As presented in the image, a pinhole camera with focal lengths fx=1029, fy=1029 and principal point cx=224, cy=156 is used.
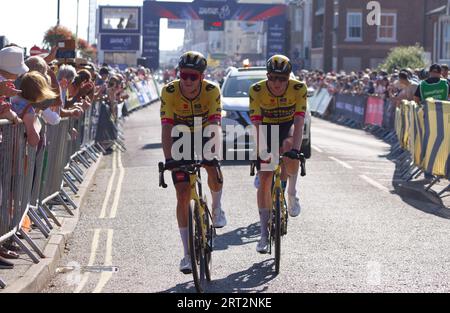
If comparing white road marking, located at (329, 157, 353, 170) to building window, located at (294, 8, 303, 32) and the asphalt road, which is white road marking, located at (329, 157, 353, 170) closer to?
the asphalt road

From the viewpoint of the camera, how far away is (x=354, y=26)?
68812 mm

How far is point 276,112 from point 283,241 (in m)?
1.76

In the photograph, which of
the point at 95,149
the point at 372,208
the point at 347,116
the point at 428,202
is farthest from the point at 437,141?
the point at 347,116

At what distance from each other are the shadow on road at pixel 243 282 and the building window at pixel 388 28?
60986 millimetres

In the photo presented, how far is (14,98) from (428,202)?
710 cm

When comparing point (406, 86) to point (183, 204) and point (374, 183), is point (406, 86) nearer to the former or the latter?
point (374, 183)

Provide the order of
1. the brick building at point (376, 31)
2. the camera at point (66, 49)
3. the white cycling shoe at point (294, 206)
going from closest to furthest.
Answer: the white cycling shoe at point (294, 206)
the camera at point (66, 49)
the brick building at point (376, 31)

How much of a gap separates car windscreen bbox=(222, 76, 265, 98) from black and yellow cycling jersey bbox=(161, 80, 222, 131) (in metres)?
12.5

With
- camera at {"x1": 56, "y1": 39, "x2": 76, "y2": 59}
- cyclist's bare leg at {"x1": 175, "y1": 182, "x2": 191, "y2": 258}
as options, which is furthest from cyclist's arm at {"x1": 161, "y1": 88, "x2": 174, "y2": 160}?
camera at {"x1": 56, "y1": 39, "x2": 76, "y2": 59}

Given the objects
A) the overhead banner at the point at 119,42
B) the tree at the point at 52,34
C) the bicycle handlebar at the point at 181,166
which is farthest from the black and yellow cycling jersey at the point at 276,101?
the overhead banner at the point at 119,42

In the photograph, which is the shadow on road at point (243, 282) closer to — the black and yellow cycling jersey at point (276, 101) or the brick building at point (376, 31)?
the black and yellow cycling jersey at point (276, 101)

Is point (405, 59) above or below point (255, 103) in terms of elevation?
above

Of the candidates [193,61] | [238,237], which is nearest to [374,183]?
[238,237]

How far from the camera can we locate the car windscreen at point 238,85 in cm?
2170
